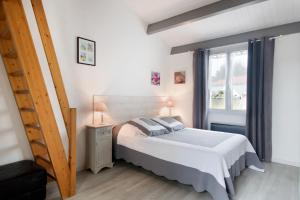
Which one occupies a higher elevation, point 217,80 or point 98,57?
point 98,57

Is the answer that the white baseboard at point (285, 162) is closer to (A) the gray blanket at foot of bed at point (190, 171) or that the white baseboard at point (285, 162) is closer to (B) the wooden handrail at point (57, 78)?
(A) the gray blanket at foot of bed at point (190, 171)

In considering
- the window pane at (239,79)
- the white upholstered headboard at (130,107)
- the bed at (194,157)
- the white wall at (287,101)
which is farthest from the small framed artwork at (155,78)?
the white wall at (287,101)

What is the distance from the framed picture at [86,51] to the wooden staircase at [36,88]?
80cm

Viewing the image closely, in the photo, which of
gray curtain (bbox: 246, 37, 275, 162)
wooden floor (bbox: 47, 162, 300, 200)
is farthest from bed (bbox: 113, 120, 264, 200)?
gray curtain (bbox: 246, 37, 275, 162)

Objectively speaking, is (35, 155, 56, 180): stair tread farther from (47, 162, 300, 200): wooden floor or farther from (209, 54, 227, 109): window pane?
(209, 54, 227, 109): window pane

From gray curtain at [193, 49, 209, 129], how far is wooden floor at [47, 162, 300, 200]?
1520 mm

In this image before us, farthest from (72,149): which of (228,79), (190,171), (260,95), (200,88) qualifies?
(228,79)

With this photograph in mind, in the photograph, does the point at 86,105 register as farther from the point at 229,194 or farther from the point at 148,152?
the point at 229,194

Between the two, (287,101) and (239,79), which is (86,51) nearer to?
(239,79)

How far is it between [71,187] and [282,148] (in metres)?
3.67

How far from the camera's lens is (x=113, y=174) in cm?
300

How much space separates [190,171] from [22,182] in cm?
192

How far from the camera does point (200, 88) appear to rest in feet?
14.5

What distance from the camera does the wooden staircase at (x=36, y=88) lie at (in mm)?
1980
